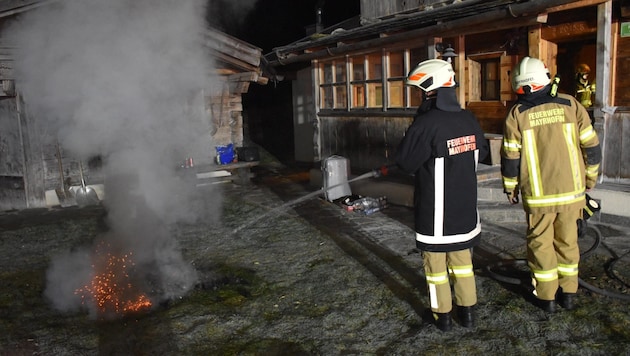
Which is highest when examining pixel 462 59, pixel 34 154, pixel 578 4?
pixel 578 4

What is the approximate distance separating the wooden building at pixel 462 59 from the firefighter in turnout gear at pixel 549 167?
3682mm

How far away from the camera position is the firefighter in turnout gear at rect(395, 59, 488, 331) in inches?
159

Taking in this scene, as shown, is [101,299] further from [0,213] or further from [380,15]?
[380,15]

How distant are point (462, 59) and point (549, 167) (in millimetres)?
5895

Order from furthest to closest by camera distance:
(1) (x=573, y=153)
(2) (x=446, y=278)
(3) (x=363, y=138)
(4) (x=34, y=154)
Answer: (3) (x=363, y=138) < (4) (x=34, y=154) < (1) (x=573, y=153) < (2) (x=446, y=278)

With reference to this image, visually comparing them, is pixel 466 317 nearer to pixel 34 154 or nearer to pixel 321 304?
pixel 321 304

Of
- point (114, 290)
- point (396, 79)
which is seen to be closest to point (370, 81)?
point (396, 79)

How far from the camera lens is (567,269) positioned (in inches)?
173

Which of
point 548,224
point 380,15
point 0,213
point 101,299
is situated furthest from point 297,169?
point 548,224

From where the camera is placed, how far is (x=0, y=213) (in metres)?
10.4

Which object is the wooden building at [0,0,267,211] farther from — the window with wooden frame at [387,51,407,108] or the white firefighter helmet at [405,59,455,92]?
the white firefighter helmet at [405,59,455,92]

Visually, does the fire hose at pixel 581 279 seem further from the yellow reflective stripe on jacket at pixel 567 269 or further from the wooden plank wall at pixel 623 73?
the wooden plank wall at pixel 623 73

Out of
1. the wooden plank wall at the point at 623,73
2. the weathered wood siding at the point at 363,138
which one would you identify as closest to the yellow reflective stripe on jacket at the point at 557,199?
the wooden plank wall at the point at 623,73

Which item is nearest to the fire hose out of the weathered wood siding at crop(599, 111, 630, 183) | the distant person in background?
the weathered wood siding at crop(599, 111, 630, 183)
